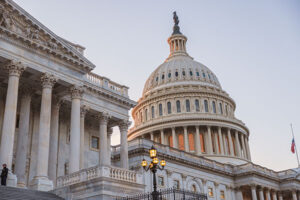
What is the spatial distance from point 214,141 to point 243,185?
771 inches

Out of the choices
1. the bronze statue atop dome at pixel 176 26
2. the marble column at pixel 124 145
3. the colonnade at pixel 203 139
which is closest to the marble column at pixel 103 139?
the marble column at pixel 124 145

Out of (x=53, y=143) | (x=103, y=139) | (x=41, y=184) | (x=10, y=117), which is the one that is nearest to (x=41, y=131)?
(x=10, y=117)

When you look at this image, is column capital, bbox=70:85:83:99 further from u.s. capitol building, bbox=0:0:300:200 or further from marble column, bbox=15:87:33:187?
marble column, bbox=15:87:33:187

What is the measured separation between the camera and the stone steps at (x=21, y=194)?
21.6 m

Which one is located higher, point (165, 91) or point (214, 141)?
point (165, 91)

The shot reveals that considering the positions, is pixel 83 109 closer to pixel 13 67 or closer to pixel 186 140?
pixel 13 67

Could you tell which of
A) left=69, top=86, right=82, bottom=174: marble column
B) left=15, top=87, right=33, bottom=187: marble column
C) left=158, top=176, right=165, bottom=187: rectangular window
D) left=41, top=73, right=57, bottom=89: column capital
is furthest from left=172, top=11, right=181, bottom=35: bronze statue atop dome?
left=41, top=73, right=57, bottom=89: column capital

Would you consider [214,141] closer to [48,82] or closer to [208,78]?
[208,78]

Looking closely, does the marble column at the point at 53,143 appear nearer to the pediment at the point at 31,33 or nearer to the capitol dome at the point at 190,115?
the pediment at the point at 31,33

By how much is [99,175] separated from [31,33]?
13176 millimetres

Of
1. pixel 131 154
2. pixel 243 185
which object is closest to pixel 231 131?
pixel 243 185

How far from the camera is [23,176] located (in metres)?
31.0

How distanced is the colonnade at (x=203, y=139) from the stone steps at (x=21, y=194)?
57389mm

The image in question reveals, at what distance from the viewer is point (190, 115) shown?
85.3 metres
